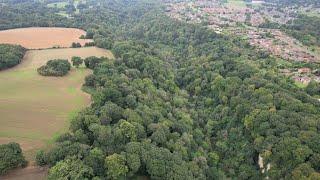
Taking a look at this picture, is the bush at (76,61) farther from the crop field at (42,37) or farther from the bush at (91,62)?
the crop field at (42,37)

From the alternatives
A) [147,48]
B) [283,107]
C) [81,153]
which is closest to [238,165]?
[283,107]

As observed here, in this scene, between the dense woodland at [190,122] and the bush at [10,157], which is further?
the dense woodland at [190,122]

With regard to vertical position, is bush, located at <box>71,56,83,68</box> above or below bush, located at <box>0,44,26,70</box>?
below

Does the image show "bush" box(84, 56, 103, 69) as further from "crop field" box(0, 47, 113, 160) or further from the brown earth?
"crop field" box(0, 47, 113, 160)

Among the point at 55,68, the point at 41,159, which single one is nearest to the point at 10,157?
the point at 41,159

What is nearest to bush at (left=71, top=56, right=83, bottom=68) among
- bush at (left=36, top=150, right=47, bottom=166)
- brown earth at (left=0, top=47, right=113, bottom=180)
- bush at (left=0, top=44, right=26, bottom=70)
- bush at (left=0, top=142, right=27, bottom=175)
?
brown earth at (left=0, top=47, right=113, bottom=180)

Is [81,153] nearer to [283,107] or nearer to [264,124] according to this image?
[264,124]

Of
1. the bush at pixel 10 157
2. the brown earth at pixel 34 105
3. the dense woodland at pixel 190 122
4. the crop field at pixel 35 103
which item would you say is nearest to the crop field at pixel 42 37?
the dense woodland at pixel 190 122
